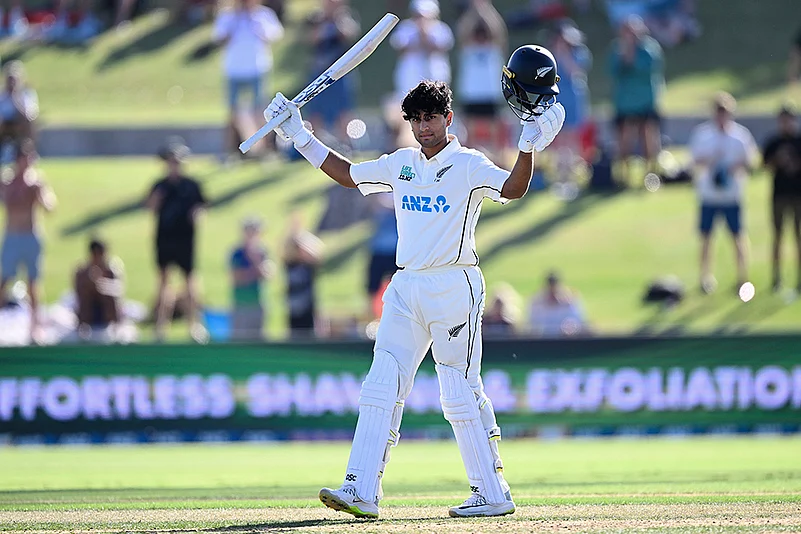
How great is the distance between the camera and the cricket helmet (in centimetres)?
706

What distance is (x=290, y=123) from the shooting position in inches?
302

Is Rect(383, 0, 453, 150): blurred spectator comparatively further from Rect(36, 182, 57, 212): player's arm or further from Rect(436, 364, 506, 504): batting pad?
Rect(436, 364, 506, 504): batting pad

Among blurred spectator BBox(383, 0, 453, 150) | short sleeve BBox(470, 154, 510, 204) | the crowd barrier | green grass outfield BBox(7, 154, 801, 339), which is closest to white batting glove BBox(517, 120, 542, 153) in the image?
short sleeve BBox(470, 154, 510, 204)

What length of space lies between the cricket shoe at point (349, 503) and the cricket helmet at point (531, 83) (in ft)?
6.92

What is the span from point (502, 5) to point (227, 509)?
21.1 metres

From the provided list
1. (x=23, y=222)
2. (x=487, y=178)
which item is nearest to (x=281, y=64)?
(x=23, y=222)

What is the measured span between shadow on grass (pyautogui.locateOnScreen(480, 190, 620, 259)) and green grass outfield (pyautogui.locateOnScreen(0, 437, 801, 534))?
5289 millimetres

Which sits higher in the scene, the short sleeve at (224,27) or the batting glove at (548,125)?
the short sleeve at (224,27)

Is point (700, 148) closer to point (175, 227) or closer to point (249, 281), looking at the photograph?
point (249, 281)

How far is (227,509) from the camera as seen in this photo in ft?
25.8

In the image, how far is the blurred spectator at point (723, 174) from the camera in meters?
16.8

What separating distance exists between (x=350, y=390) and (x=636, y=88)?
7341 mm

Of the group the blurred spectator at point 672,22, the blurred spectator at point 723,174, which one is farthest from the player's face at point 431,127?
the blurred spectator at point 672,22

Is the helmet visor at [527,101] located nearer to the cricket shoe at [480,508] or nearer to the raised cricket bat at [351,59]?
the raised cricket bat at [351,59]
